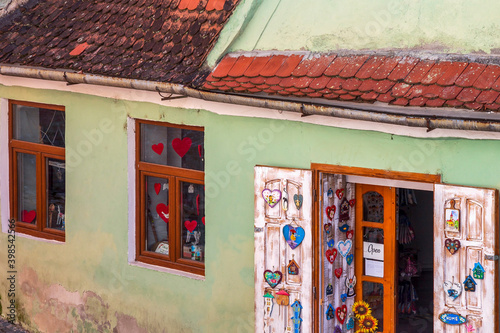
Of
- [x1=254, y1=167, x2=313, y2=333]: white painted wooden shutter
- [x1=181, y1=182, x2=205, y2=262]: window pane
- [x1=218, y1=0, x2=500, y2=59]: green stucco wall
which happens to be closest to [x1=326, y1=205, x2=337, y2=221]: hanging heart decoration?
[x1=254, y1=167, x2=313, y2=333]: white painted wooden shutter

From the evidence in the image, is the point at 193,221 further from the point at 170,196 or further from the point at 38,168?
the point at 38,168

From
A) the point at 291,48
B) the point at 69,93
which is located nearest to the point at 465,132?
the point at 291,48

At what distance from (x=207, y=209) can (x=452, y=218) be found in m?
3.00

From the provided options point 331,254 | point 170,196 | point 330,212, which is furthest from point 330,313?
point 170,196

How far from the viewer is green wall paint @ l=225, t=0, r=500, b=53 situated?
8.07 meters

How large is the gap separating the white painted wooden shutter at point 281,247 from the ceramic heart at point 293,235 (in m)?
0.03

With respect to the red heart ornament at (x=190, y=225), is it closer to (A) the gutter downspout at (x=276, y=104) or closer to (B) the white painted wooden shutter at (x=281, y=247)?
(B) the white painted wooden shutter at (x=281, y=247)

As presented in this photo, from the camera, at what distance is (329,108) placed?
28.0 feet

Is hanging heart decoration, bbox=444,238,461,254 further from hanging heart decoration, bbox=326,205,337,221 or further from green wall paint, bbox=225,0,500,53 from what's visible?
green wall paint, bbox=225,0,500,53

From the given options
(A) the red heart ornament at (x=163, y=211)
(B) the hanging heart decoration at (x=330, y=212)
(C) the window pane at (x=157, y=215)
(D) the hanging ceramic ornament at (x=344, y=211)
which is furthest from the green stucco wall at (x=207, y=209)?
(D) the hanging ceramic ornament at (x=344, y=211)

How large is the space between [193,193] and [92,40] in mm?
2201

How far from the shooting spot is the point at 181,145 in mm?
10523

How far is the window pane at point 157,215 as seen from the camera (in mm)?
10797

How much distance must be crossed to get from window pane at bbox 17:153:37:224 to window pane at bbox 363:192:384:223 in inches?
193
